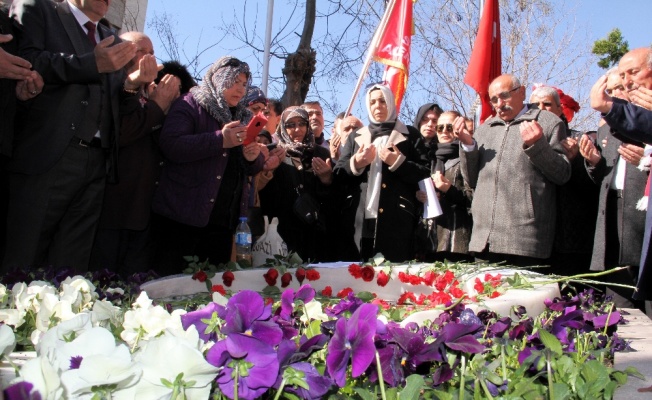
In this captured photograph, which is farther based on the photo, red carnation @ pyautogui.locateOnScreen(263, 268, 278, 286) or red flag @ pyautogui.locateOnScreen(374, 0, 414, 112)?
red flag @ pyautogui.locateOnScreen(374, 0, 414, 112)

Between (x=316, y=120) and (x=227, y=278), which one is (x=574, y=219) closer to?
(x=316, y=120)

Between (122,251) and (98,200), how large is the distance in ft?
1.79

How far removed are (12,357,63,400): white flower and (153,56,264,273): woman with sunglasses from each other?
2895 mm

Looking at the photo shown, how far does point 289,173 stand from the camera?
4.98 meters

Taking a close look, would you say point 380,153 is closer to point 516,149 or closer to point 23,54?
point 516,149

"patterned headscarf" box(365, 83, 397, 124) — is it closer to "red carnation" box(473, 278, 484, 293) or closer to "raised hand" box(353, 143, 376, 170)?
"raised hand" box(353, 143, 376, 170)

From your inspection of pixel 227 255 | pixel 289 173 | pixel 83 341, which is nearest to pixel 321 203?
pixel 289 173

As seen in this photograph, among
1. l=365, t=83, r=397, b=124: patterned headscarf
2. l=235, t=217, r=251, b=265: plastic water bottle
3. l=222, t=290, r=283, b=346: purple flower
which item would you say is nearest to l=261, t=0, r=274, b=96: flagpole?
l=365, t=83, r=397, b=124: patterned headscarf

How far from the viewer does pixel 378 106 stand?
16.6 feet

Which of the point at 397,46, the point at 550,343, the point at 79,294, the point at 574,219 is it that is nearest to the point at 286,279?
the point at 79,294

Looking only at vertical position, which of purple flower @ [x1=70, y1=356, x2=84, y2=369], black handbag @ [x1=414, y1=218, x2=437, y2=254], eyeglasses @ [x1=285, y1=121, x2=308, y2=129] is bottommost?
purple flower @ [x1=70, y1=356, x2=84, y2=369]

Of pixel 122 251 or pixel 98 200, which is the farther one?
pixel 122 251

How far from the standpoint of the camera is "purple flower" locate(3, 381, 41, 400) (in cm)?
88

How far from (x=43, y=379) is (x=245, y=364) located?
28 cm
